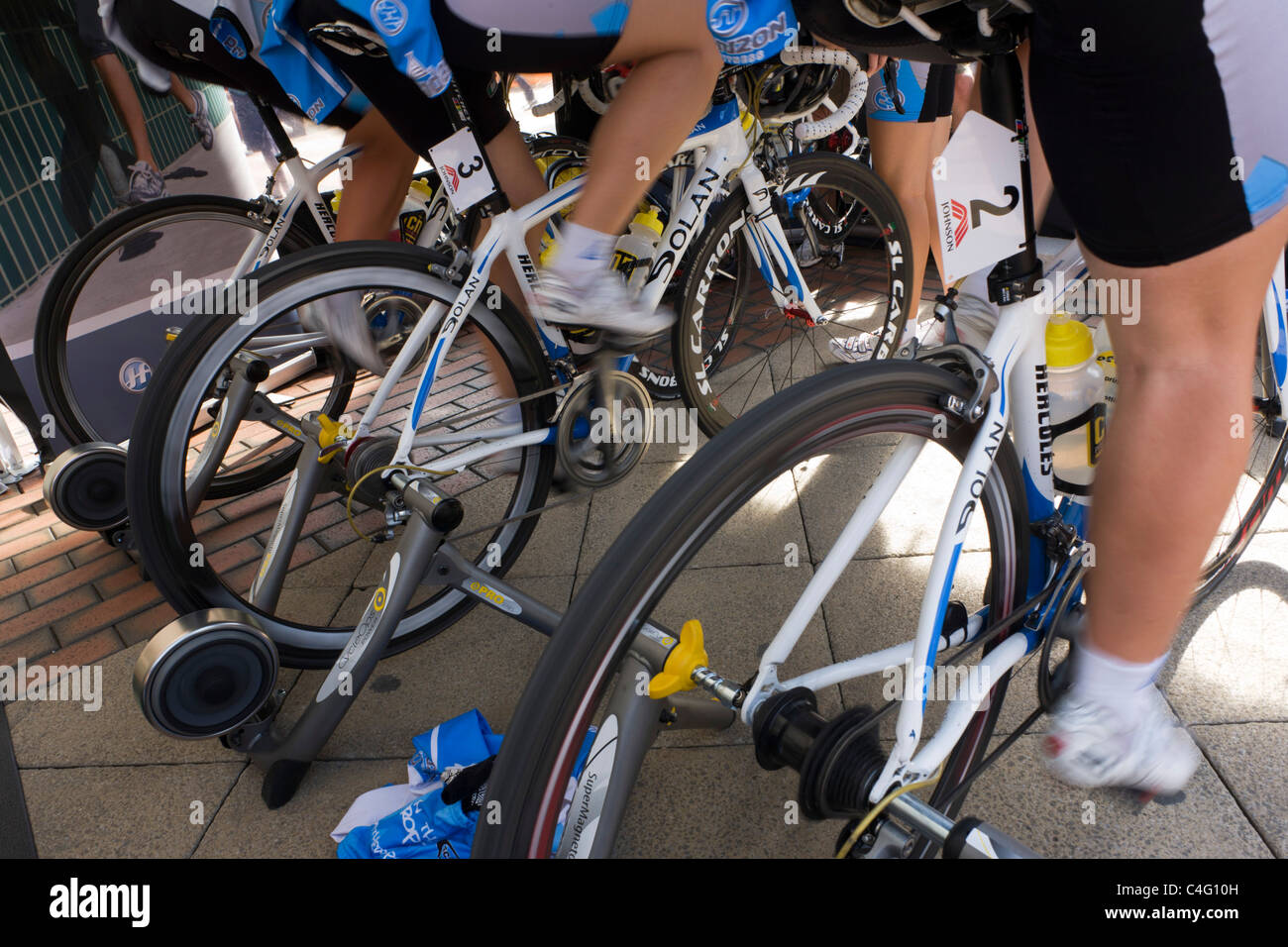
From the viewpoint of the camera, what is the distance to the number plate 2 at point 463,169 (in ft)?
6.97

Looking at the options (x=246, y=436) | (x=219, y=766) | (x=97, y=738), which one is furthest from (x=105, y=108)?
(x=219, y=766)

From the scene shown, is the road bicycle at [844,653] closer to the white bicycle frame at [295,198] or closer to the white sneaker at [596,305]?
the white sneaker at [596,305]

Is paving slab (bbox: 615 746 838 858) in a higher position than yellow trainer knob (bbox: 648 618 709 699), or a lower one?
lower

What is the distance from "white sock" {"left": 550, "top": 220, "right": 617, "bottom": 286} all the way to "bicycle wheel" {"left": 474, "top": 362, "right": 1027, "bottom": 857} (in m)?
0.68

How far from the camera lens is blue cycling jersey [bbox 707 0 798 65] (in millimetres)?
2152

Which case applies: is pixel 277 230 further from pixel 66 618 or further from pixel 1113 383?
pixel 1113 383

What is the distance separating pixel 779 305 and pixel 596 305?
125 cm

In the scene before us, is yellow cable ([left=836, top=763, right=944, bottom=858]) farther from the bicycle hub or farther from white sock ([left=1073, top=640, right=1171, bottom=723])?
white sock ([left=1073, top=640, right=1171, bottom=723])

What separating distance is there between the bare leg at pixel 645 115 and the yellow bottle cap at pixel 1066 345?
994 mm

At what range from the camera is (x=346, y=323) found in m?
2.29

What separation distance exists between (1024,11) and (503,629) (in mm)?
1877

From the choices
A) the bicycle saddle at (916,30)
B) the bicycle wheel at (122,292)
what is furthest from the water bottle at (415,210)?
the bicycle saddle at (916,30)

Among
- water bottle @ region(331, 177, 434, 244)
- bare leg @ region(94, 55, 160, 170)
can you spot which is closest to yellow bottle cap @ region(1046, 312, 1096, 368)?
water bottle @ region(331, 177, 434, 244)
